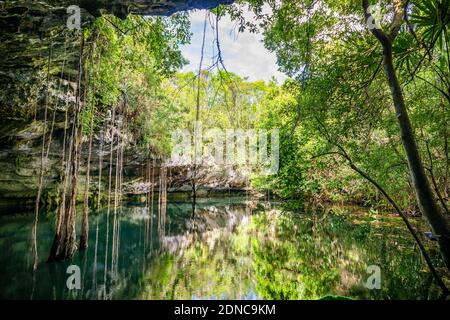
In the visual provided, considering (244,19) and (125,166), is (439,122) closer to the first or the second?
(244,19)

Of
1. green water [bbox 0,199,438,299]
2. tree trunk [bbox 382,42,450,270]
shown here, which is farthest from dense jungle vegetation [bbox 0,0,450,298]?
green water [bbox 0,199,438,299]

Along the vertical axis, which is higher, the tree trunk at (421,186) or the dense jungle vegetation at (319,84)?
the dense jungle vegetation at (319,84)

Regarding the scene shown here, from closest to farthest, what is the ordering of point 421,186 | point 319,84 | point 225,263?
point 421,186, point 319,84, point 225,263

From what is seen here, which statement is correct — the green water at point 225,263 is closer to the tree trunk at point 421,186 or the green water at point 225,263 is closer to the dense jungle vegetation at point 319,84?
the dense jungle vegetation at point 319,84

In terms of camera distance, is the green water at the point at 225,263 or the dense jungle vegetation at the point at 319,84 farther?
the green water at the point at 225,263

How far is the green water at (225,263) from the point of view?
17.5 feet

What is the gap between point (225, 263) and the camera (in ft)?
24.5

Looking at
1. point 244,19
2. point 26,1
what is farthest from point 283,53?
point 26,1

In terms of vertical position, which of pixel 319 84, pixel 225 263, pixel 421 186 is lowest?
pixel 225 263

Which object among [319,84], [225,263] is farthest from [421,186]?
[225,263]

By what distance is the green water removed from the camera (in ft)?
17.5

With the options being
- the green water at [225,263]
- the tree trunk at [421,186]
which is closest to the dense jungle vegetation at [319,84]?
the tree trunk at [421,186]

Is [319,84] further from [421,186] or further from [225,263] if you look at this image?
[225,263]
